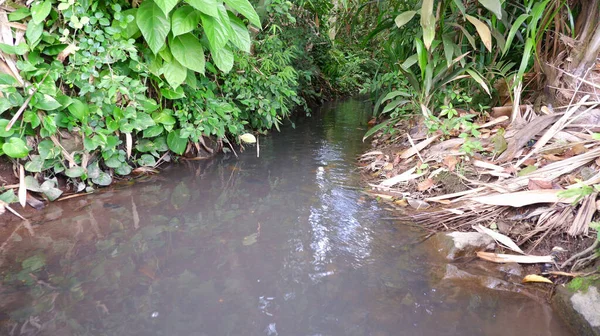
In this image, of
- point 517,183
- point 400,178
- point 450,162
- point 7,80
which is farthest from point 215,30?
point 517,183

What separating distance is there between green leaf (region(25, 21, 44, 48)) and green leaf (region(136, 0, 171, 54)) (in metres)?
0.50

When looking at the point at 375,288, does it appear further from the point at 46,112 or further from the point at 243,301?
the point at 46,112

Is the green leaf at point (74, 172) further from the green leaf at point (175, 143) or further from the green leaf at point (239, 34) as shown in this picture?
the green leaf at point (239, 34)

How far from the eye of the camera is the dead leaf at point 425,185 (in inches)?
84.8

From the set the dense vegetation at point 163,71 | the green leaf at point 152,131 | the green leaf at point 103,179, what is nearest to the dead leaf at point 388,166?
the dense vegetation at point 163,71

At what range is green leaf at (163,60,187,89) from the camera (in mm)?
2234

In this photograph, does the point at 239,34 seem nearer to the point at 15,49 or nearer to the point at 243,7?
the point at 243,7

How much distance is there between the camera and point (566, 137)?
1.95 m

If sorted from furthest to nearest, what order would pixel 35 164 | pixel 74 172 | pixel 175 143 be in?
1. pixel 175 143
2. pixel 74 172
3. pixel 35 164

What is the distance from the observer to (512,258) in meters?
1.50

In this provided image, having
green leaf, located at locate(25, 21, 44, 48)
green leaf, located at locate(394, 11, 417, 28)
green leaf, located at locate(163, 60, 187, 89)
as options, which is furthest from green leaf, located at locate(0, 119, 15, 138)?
green leaf, located at locate(394, 11, 417, 28)

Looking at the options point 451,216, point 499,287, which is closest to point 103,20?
point 451,216

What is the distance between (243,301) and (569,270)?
124 centimetres

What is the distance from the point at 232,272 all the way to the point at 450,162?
4.84ft
